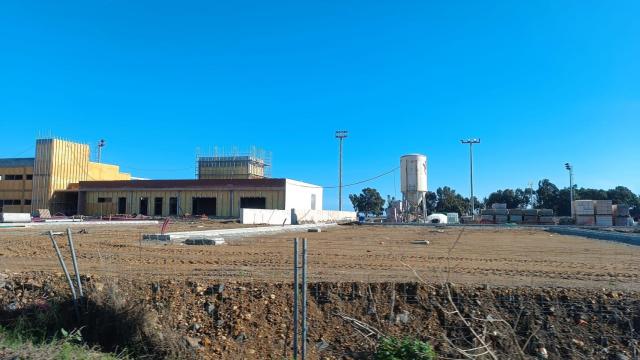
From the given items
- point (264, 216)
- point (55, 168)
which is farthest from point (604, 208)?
point (55, 168)

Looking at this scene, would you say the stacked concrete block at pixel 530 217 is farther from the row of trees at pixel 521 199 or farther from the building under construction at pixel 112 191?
the row of trees at pixel 521 199

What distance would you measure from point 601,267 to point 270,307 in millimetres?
10587

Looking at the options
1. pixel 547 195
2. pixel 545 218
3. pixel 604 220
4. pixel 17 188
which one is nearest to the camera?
pixel 604 220

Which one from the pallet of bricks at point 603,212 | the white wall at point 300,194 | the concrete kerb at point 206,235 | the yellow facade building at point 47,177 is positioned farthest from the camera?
the yellow facade building at point 47,177

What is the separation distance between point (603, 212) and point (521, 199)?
68575 millimetres

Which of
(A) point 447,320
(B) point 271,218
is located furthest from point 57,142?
(A) point 447,320

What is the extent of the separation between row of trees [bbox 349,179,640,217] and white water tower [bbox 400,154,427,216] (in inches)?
2075

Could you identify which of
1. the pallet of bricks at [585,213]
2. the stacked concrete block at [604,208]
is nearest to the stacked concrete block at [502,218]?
the pallet of bricks at [585,213]

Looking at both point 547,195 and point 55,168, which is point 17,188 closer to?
point 55,168

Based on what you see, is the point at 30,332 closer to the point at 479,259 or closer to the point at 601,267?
the point at 479,259

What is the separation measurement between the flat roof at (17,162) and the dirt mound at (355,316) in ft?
226

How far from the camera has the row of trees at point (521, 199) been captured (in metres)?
110

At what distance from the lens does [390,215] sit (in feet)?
203

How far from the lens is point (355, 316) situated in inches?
345
